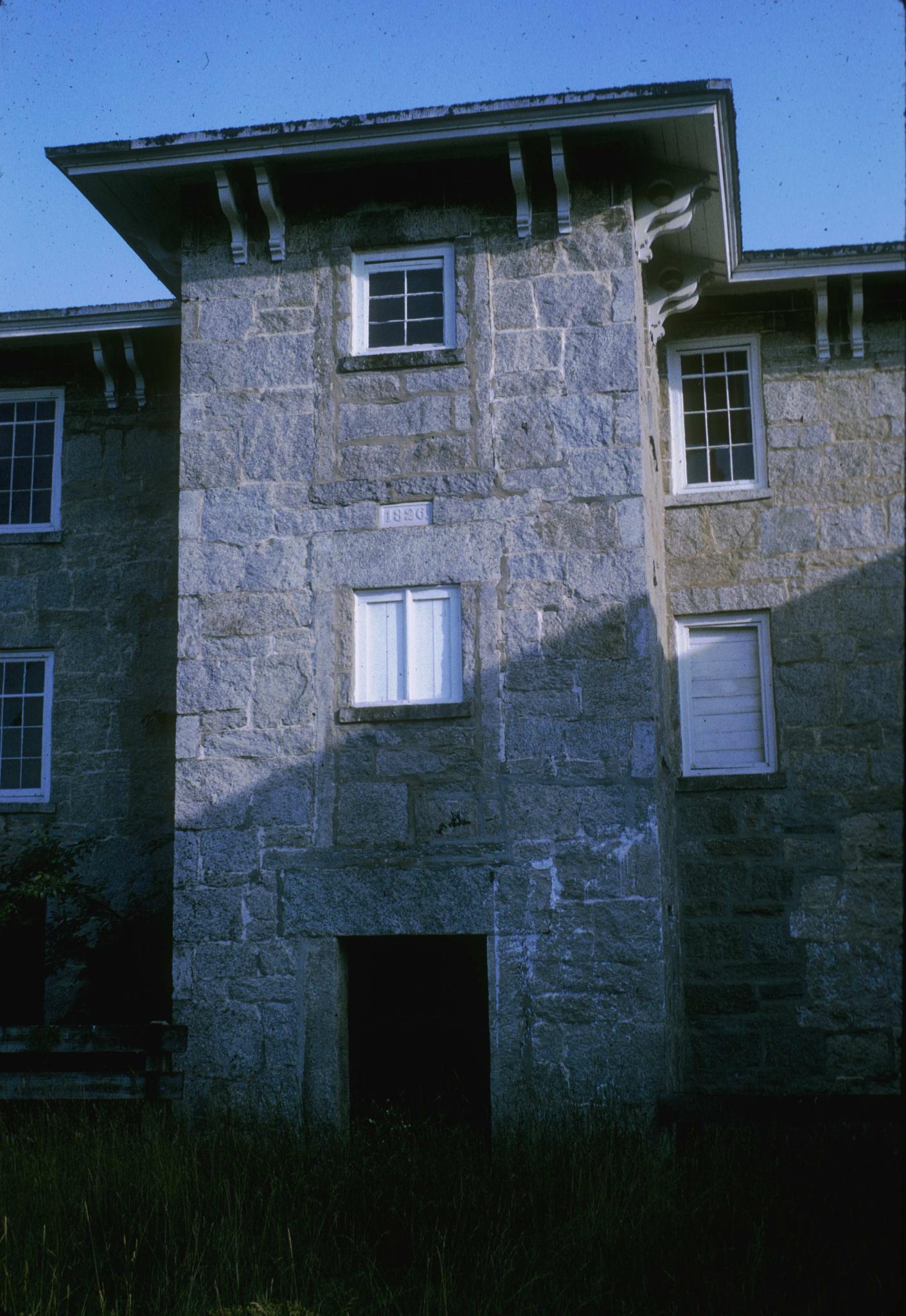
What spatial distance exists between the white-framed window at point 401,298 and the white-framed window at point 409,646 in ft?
6.48

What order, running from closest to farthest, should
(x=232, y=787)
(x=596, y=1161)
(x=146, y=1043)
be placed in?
(x=596, y=1161) < (x=146, y=1043) < (x=232, y=787)

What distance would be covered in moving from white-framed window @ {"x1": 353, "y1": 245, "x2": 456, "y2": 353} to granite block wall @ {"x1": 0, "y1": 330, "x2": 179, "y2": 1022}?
9.11ft

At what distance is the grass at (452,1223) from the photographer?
662 cm

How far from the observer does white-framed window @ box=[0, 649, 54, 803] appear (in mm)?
12906

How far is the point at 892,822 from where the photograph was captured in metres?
11.7

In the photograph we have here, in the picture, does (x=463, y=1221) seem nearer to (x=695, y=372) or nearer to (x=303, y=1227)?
(x=303, y=1227)

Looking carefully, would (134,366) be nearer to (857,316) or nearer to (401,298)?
(401,298)

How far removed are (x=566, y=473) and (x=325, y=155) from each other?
3050 mm

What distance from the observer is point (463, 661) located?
33.4 ft

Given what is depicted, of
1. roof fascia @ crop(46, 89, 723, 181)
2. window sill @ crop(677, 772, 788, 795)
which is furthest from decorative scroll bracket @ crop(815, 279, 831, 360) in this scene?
window sill @ crop(677, 772, 788, 795)

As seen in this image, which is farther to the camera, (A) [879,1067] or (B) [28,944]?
(B) [28,944]

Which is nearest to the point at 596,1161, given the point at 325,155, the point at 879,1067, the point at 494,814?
the point at 494,814

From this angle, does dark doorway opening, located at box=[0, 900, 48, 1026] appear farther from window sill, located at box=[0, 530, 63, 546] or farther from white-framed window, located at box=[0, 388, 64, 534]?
white-framed window, located at box=[0, 388, 64, 534]

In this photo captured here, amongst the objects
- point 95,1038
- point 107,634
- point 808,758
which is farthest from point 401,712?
point 107,634
